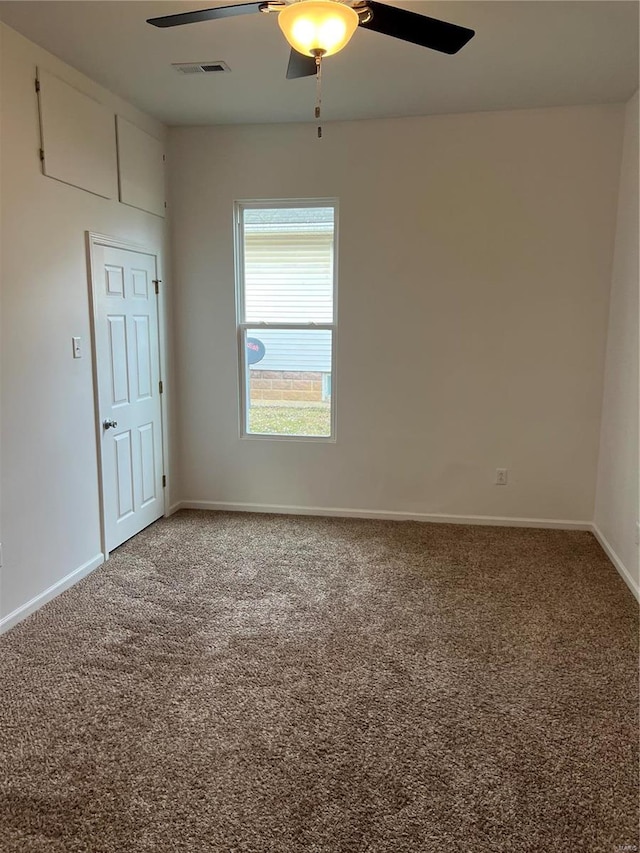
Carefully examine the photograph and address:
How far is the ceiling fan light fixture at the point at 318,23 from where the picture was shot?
1.69 m

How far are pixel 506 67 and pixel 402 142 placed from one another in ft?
3.11

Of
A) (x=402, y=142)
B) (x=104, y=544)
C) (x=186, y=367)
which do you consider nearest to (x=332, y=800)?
(x=104, y=544)

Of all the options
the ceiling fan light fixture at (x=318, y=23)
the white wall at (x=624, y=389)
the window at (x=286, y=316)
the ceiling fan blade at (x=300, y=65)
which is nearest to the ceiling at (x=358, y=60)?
the ceiling fan blade at (x=300, y=65)

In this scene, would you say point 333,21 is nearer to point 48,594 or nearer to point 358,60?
point 358,60

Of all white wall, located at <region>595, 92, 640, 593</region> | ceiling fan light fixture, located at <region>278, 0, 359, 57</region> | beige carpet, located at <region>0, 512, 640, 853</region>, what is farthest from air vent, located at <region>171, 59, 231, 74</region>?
beige carpet, located at <region>0, 512, 640, 853</region>

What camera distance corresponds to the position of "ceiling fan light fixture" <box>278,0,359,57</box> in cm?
169

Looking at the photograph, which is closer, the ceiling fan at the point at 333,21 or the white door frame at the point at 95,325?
the ceiling fan at the point at 333,21

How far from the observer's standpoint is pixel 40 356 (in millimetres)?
2832

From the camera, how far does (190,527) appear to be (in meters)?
4.07

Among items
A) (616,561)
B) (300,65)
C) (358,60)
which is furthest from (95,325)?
(616,561)

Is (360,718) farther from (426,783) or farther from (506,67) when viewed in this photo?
(506,67)

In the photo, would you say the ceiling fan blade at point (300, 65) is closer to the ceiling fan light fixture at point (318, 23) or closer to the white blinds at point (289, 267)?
the ceiling fan light fixture at point (318, 23)

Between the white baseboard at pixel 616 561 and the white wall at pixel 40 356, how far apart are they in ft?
10.6

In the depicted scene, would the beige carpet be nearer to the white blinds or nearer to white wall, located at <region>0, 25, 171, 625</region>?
white wall, located at <region>0, 25, 171, 625</region>
